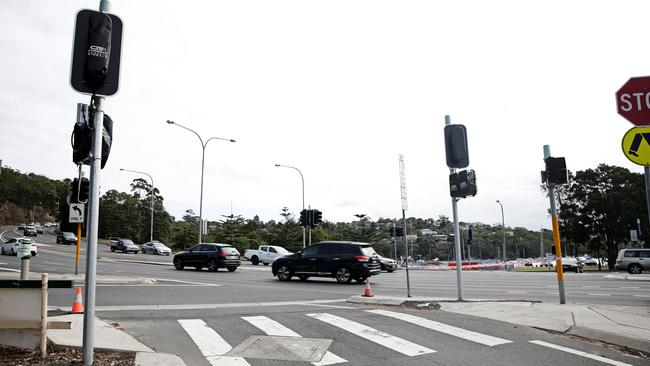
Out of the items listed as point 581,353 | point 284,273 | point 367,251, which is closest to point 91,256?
point 581,353

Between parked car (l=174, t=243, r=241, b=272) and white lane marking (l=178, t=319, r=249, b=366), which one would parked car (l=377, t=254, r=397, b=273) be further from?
white lane marking (l=178, t=319, r=249, b=366)

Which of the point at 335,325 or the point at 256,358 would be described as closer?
the point at 256,358

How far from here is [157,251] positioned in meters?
52.0

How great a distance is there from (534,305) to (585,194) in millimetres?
45049

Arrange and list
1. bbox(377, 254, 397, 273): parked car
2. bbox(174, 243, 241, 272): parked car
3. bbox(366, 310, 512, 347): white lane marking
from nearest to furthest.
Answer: bbox(366, 310, 512, 347): white lane marking
bbox(174, 243, 241, 272): parked car
bbox(377, 254, 397, 273): parked car

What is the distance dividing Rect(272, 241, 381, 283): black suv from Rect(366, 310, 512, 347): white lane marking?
9.48 meters

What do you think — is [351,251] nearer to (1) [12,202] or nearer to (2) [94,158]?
(2) [94,158]

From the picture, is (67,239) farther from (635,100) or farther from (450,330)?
(635,100)

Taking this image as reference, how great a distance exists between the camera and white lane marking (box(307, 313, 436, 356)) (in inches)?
240

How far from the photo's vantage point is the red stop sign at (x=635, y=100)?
242 inches

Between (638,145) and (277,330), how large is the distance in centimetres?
604

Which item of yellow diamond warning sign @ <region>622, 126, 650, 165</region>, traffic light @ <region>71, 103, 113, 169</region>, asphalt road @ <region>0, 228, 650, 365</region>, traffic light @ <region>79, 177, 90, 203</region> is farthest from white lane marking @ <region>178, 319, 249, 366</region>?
yellow diamond warning sign @ <region>622, 126, 650, 165</region>

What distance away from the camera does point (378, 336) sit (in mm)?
7039

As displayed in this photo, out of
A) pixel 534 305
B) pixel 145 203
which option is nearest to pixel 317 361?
pixel 534 305
